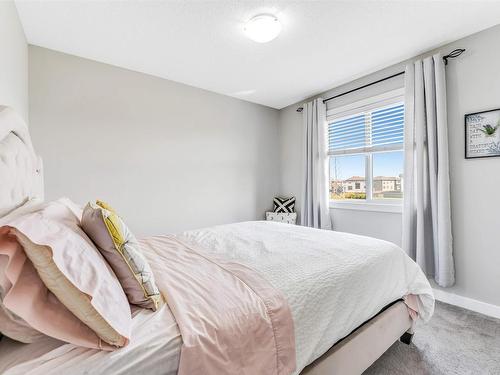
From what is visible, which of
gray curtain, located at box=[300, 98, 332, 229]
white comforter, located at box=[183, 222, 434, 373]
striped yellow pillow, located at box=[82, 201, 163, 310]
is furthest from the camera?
gray curtain, located at box=[300, 98, 332, 229]

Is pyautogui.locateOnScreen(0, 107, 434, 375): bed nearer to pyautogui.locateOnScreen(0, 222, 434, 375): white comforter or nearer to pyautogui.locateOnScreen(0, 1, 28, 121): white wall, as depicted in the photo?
pyautogui.locateOnScreen(0, 222, 434, 375): white comforter

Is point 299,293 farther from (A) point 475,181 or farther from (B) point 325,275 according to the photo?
(A) point 475,181

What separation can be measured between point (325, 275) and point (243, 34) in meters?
2.11

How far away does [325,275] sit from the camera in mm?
1241

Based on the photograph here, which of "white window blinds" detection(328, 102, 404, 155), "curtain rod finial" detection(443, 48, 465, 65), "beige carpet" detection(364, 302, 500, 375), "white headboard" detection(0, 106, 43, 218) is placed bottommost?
"beige carpet" detection(364, 302, 500, 375)

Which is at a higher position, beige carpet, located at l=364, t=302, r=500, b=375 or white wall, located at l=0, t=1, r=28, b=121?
white wall, located at l=0, t=1, r=28, b=121

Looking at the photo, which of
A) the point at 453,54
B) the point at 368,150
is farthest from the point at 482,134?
the point at 368,150

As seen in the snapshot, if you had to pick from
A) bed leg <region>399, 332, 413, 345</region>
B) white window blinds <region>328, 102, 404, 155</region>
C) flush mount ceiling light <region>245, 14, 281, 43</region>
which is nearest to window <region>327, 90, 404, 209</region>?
white window blinds <region>328, 102, 404, 155</region>

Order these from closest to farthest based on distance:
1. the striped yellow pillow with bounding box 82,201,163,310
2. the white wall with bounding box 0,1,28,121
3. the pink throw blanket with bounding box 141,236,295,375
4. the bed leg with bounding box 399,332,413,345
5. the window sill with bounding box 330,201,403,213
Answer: the pink throw blanket with bounding box 141,236,295,375 → the striped yellow pillow with bounding box 82,201,163,310 → the white wall with bounding box 0,1,28,121 → the bed leg with bounding box 399,332,413,345 → the window sill with bounding box 330,201,403,213

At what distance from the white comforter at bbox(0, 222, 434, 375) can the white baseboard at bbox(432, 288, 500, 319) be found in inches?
38.5

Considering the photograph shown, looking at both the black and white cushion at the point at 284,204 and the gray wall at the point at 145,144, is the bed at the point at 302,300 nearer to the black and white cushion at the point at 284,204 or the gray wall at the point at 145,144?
the gray wall at the point at 145,144

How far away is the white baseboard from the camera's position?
2.11 metres

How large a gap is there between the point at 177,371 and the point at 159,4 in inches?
89.6

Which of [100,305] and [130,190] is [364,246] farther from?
[130,190]
